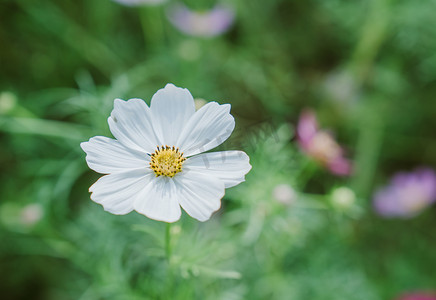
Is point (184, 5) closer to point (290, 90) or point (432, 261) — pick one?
point (290, 90)

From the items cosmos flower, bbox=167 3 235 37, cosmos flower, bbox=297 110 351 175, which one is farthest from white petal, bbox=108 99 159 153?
cosmos flower, bbox=167 3 235 37

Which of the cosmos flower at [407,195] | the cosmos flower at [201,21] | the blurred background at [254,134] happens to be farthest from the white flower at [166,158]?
the cosmos flower at [407,195]

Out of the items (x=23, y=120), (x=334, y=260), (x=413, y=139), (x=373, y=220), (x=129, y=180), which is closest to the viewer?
(x=129, y=180)

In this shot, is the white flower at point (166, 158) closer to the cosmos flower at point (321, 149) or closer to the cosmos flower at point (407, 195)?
the cosmos flower at point (321, 149)

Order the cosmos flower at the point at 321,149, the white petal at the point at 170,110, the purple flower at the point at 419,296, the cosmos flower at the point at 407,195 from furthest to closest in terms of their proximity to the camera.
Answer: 1. the cosmos flower at the point at 407,195
2. the purple flower at the point at 419,296
3. the cosmos flower at the point at 321,149
4. the white petal at the point at 170,110

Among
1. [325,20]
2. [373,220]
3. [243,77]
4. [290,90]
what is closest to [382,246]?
[373,220]

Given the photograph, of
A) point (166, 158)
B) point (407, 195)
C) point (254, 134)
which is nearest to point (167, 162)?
point (166, 158)
